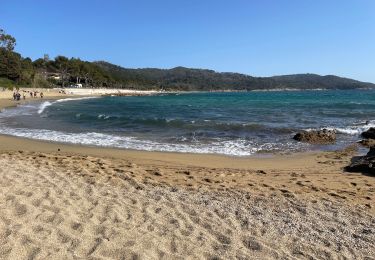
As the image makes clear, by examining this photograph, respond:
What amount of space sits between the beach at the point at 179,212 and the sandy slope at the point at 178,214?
0.02 metres

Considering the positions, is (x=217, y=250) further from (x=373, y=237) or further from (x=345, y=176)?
(x=345, y=176)

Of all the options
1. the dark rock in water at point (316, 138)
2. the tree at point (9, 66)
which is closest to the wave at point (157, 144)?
the dark rock in water at point (316, 138)

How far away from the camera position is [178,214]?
6082 millimetres

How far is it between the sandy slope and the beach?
2cm

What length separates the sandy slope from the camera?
4.78 metres

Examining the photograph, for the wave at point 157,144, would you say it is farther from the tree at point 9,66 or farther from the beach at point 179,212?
the tree at point 9,66

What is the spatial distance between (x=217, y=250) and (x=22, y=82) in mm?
102965

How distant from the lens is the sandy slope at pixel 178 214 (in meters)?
4.78

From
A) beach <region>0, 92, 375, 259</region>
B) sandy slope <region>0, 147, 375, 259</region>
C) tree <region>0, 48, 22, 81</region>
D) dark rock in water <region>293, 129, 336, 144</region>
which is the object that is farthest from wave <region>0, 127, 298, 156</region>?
tree <region>0, 48, 22, 81</region>

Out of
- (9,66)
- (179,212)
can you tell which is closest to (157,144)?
(179,212)

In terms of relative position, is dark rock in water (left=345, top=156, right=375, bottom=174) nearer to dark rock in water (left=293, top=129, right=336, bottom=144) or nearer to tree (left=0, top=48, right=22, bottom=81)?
dark rock in water (left=293, top=129, right=336, bottom=144)

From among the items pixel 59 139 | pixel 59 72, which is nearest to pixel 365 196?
pixel 59 139

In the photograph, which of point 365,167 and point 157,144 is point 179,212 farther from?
point 157,144

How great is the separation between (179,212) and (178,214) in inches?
4.1
